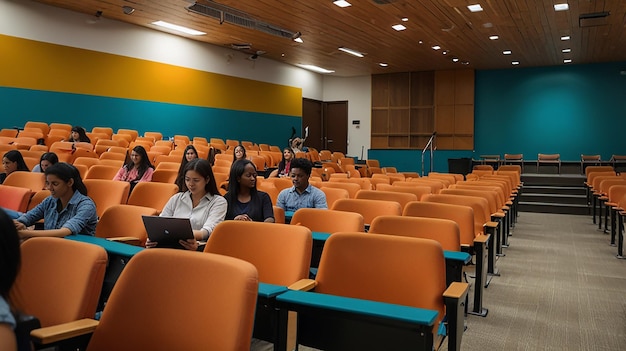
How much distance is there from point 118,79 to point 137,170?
7.65 metres

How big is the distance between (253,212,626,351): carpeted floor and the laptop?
0.89 m

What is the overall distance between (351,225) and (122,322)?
1.92 meters

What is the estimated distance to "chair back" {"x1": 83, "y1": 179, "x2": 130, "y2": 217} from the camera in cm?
447

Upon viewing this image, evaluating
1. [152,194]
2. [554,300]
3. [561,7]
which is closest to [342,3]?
[561,7]

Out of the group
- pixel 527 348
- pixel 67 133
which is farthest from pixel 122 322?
pixel 67 133

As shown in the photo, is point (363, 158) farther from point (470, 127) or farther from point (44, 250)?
point (44, 250)

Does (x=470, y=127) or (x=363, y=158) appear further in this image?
(x=363, y=158)

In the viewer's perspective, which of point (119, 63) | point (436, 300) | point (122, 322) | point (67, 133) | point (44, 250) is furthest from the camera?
point (119, 63)

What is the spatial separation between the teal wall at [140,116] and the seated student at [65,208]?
9002 millimetres

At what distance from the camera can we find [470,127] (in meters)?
18.6

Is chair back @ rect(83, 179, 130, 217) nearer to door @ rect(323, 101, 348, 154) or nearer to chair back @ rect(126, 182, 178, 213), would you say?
chair back @ rect(126, 182, 178, 213)

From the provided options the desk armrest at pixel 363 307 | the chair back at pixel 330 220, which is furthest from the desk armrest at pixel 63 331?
the chair back at pixel 330 220

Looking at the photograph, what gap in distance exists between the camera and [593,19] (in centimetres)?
1066

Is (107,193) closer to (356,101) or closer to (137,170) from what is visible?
(137,170)
